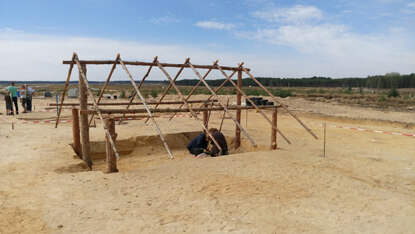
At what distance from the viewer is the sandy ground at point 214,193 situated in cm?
381

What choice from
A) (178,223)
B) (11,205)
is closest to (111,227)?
(178,223)

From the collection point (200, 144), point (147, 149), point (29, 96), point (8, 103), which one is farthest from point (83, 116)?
point (29, 96)

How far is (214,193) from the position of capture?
4863 millimetres

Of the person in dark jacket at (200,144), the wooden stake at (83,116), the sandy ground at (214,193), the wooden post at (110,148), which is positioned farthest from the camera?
the person in dark jacket at (200,144)

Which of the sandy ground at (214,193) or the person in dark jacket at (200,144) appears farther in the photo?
the person in dark jacket at (200,144)

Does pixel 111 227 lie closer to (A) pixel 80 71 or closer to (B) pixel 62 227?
(B) pixel 62 227

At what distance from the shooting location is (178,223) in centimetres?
379

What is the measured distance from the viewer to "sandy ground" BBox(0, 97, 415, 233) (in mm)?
3811

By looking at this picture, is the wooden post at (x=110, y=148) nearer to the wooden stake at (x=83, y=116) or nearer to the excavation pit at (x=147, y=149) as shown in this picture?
the wooden stake at (x=83, y=116)

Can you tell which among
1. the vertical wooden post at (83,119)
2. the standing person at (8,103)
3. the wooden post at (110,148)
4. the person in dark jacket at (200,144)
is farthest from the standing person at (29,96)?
the wooden post at (110,148)

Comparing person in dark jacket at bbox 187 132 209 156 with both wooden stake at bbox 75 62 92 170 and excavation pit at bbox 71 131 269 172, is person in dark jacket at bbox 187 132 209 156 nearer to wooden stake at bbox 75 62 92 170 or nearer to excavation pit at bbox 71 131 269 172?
excavation pit at bbox 71 131 269 172

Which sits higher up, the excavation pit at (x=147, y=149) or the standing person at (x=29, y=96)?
the standing person at (x=29, y=96)

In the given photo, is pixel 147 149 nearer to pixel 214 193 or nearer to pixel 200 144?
pixel 200 144

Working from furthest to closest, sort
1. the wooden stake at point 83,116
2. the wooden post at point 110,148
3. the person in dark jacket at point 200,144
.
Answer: the person in dark jacket at point 200,144
the wooden stake at point 83,116
the wooden post at point 110,148
